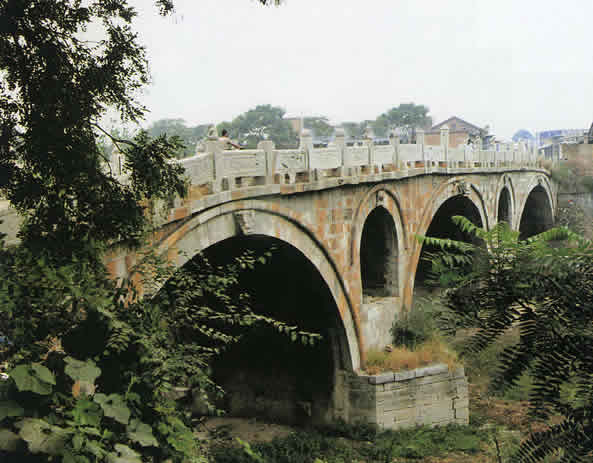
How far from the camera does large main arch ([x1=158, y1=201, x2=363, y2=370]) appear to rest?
8.77 metres

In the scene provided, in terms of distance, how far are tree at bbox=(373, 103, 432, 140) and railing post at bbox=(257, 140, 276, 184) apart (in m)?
60.3

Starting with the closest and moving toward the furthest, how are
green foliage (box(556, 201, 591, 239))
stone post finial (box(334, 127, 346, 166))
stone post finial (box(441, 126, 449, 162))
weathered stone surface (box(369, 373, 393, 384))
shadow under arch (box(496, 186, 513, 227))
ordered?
stone post finial (box(334, 127, 346, 166))
weathered stone surface (box(369, 373, 393, 384))
stone post finial (box(441, 126, 449, 162))
shadow under arch (box(496, 186, 513, 227))
green foliage (box(556, 201, 591, 239))

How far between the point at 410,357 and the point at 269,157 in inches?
251

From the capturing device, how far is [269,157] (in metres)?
10.8

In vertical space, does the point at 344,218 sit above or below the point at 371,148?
below

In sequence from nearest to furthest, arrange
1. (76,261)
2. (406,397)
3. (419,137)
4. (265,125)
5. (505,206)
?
(76,261), (406,397), (419,137), (505,206), (265,125)

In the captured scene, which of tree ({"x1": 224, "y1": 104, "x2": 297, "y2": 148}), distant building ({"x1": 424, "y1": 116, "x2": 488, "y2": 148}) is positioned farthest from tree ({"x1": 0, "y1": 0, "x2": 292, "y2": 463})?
distant building ({"x1": 424, "y1": 116, "x2": 488, "y2": 148})

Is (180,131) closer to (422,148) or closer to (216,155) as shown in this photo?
(422,148)

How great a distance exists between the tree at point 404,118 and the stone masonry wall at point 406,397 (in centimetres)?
5693

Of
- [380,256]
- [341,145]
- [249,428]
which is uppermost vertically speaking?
[341,145]

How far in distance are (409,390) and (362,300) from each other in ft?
7.31

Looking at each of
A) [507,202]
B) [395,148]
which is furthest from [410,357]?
[507,202]

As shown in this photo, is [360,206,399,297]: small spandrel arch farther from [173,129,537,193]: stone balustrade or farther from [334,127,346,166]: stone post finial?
Answer: [334,127,346,166]: stone post finial

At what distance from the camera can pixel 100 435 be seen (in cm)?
390
